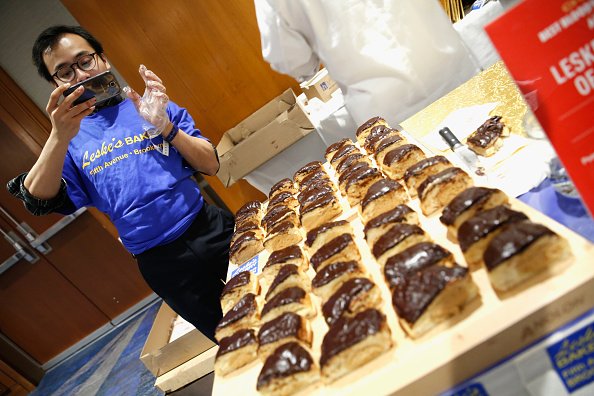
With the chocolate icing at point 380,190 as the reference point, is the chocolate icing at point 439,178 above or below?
below

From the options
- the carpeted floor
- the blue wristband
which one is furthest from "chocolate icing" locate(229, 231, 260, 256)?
the carpeted floor

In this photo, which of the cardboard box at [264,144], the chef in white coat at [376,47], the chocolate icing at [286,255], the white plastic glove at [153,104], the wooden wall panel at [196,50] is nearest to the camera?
the chocolate icing at [286,255]

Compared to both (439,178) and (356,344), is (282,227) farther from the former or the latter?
(356,344)

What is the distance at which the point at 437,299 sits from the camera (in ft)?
3.50

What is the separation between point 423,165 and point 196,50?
3.97 metres

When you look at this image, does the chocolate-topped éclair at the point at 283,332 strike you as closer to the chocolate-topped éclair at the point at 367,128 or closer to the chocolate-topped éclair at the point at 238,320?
the chocolate-topped éclair at the point at 238,320

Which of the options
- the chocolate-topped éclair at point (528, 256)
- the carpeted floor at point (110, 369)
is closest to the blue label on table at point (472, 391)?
the chocolate-topped éclair at point (528, 256)

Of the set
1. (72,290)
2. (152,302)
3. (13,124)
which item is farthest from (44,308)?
(13,124)

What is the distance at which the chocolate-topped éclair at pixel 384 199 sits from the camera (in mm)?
1649

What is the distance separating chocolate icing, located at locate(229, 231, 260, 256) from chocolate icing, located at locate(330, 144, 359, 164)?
710mm

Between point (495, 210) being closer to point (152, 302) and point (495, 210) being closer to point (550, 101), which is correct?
point (550, 101)

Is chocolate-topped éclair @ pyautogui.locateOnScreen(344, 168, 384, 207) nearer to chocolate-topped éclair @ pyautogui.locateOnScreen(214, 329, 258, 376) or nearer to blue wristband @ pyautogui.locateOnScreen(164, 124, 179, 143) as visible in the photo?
chocolate-topped éclair @ pyautogui.locateOnScreen(214, 329, 258, 376)

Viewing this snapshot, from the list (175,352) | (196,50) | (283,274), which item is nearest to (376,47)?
(283,274)

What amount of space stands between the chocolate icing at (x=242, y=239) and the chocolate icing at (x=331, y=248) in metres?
0.71
